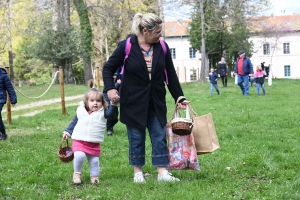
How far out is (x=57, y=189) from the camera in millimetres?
5324

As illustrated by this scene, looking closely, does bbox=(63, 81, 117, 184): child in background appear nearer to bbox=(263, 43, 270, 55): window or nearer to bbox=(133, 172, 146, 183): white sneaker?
bbox=(133, 172, 146, 183): white sneaker

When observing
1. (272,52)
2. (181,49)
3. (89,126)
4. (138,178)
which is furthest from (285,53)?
(89,126)

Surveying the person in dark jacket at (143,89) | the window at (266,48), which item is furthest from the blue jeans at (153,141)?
the window at (266,48)

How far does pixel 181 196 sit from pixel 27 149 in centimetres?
457

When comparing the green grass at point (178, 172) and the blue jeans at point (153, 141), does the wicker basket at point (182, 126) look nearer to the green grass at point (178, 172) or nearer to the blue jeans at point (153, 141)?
the blue jeans at point (153, 141)

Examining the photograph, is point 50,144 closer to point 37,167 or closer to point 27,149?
point 27,149

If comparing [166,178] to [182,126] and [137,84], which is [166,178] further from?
[137,84]

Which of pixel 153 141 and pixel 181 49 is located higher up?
pixel 181 49

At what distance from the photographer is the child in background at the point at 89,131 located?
537 cm

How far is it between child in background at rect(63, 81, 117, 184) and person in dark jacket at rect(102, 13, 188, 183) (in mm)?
270

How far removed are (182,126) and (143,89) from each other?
61 cm

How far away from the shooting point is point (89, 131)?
211 inches

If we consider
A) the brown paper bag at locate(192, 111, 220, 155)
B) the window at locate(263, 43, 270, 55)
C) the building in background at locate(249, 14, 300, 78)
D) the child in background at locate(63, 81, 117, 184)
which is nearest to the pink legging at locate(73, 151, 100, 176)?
the child in background at locate(63, 81, 117, 184)

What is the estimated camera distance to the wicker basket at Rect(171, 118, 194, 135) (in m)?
5.20
